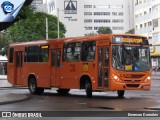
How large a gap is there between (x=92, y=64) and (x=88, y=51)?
2.63ft

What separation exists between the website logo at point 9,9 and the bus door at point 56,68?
13.4 ft

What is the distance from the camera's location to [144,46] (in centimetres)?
2389

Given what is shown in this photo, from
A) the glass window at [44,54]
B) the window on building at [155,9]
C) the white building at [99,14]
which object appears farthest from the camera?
the white building at [99,14]

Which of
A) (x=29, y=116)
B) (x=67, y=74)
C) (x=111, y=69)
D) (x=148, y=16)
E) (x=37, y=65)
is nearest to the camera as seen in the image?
(x=29, y=116)

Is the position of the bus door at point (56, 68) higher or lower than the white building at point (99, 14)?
lower

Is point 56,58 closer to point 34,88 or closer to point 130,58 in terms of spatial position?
point 34,88

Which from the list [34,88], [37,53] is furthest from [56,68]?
[34,88]

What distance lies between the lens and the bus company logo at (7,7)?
2323cm

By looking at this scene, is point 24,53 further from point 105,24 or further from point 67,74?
point 105,24

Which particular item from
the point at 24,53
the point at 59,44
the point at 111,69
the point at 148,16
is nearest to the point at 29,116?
the point at 111,69

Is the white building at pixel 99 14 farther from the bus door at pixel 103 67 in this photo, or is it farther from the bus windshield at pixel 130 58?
the bus door at pixel 103 67

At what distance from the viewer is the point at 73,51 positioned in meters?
25.4

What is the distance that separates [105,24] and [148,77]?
16998 cm

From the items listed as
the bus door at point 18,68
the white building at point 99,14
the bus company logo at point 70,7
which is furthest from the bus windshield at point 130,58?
the white building at point 99,14
